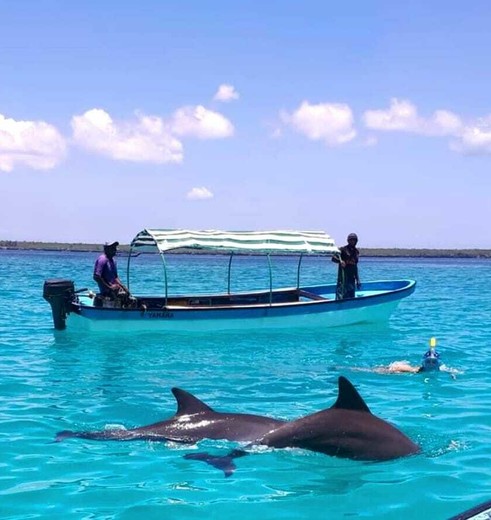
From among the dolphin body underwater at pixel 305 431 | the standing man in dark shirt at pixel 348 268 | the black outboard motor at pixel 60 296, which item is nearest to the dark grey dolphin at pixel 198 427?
the dolphin body underwater at pixel 305 431

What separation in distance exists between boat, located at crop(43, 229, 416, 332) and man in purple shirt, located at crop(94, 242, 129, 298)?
1.03ft

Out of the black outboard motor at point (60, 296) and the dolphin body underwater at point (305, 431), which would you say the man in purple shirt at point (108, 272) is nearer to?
the black outboard motor at point (60, 296)

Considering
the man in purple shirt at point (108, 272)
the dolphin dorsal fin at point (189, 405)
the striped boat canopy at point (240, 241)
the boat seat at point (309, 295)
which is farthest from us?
the boat seat at point (309, 295)

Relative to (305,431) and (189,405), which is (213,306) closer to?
(189,405)

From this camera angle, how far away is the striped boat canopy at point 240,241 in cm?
2231

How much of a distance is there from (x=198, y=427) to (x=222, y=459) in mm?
744

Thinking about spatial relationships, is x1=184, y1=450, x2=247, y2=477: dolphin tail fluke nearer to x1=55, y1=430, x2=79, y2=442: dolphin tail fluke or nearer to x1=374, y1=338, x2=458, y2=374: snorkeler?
x1=55, y1=430, x2=79, y2=442: dolphin tail fluke

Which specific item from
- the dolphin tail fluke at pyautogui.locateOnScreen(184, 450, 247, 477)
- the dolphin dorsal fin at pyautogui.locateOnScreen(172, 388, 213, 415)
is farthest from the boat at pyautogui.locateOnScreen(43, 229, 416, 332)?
the dolphin tail fluke at pyautogui.locateOnScreen(184, 450, 247, 477)

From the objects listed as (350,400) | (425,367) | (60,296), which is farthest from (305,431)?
(60,296)

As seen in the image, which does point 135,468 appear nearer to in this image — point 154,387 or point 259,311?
point 154,387

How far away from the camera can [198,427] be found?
9773mm

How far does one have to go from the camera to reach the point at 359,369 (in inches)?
643

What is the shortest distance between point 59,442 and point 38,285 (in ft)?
124

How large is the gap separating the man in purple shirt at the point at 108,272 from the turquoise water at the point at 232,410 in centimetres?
133
